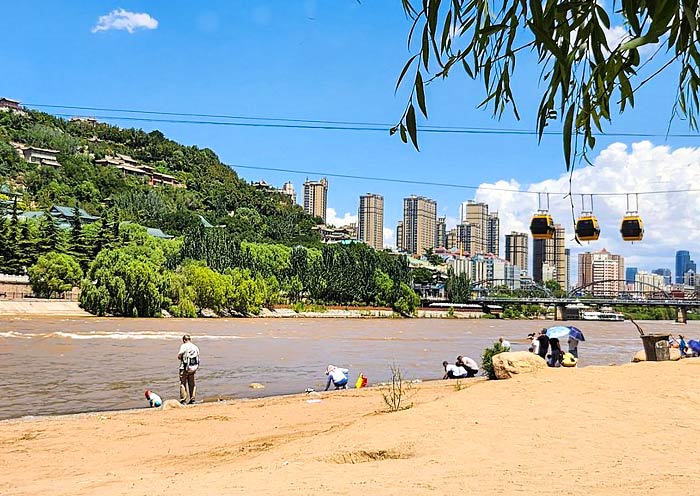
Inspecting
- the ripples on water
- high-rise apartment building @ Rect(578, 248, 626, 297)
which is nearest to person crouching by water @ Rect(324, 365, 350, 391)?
the ripples on water

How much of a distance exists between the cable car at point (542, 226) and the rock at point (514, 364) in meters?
4.01

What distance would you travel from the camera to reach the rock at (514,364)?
53.9 feet

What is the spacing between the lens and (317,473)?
6.60 meters

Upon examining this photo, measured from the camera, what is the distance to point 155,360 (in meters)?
28.5

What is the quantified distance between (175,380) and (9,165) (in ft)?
472

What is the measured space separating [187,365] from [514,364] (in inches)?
286

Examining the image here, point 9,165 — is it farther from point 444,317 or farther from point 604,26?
point 604,26

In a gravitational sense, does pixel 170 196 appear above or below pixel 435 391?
above

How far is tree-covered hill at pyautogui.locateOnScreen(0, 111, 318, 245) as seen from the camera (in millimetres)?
136625

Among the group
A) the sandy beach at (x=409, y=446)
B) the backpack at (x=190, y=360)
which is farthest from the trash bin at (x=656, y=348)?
the backpack at (x=190, y=360)

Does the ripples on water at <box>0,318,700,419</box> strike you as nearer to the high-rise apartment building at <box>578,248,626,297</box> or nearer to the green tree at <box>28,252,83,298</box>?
the green tree at <box>28,252,83,298</box>

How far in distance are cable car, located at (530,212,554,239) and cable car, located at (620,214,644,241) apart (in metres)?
2.01

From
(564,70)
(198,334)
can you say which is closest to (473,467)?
(564,70)

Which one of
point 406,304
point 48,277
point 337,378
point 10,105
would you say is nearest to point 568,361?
point 337,378
